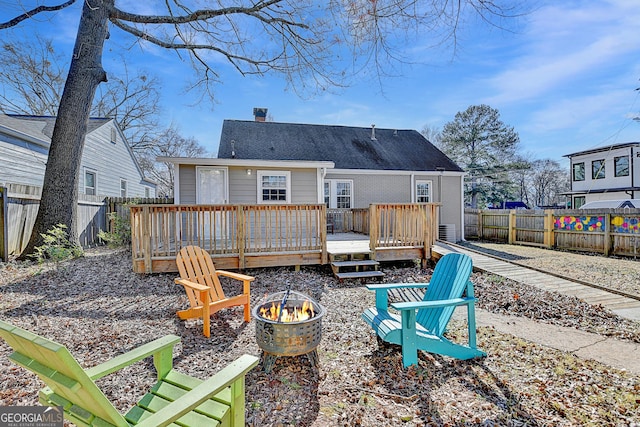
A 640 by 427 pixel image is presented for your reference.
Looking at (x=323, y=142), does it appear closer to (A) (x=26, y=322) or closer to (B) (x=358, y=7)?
(B) (x=358, y=7)

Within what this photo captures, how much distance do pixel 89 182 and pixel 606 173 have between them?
28788mm

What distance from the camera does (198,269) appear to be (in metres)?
4.55

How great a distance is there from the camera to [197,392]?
5.24ft

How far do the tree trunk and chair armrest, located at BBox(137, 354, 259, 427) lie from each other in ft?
25.1

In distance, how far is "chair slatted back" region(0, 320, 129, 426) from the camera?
1.33 metres

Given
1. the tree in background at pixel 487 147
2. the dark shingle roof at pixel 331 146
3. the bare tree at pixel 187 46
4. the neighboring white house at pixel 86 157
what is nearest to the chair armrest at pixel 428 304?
the bare tree at pixel 187 46

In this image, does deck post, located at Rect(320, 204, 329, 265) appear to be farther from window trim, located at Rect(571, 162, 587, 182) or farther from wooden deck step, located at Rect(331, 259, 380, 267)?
window trim, located at Rect(571, 162, 587, 182)

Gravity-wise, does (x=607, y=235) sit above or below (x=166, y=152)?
below

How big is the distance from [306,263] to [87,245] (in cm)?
815

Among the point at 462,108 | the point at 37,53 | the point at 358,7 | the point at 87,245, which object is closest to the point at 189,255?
the point at 358,7

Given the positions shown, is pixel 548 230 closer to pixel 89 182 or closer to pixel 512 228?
pixel 512 228

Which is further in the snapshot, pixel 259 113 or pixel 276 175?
pixel 259 113

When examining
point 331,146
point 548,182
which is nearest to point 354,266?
point 331,146

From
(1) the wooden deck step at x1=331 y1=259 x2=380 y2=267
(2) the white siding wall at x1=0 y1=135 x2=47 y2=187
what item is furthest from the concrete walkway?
(2) the white siding wall at x1=0 y1=135 x2=47 y2=187
